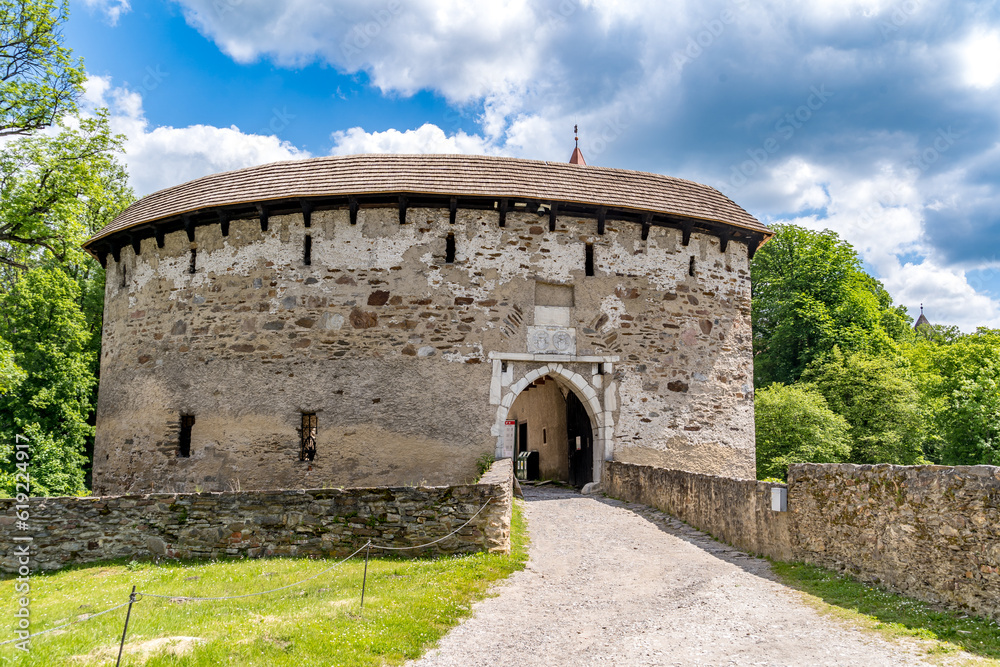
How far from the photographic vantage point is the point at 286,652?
4.87m

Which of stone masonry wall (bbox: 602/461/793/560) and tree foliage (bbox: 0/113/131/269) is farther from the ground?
tree foliage (bbox: 0/113/131/269)

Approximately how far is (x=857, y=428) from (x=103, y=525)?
19.1m

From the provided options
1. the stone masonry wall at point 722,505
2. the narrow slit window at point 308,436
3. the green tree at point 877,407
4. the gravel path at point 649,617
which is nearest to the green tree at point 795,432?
the green tree at point 877,407

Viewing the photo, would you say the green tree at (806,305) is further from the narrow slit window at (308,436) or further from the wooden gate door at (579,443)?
the narrow slit window at (308,436)

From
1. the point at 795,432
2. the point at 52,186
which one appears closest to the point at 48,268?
the point at 52,186

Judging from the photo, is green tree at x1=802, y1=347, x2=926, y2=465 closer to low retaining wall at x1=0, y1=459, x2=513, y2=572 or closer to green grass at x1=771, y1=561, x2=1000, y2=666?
green grass at x1=771, y1=561, x2=1000, y2=666

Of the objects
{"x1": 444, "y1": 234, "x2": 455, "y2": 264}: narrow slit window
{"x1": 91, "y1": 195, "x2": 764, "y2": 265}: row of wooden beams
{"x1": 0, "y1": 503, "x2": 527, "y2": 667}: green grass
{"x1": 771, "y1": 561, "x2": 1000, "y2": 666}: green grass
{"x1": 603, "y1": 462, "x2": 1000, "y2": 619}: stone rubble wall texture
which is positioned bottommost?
{"x1": 0, "y1": 503, "x2": 527, "y2": 667}: green grass

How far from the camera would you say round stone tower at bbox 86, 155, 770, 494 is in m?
13.0

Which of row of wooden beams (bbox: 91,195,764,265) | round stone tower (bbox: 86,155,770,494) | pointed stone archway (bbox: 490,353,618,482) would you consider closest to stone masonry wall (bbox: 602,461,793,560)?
pointed stone archway (bbox: 490,353,618,482)

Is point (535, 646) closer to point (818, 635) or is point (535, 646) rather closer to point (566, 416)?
point (818, 635)

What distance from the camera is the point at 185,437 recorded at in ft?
45.0

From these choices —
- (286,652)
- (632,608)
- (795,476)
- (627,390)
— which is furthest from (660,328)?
(286,652)

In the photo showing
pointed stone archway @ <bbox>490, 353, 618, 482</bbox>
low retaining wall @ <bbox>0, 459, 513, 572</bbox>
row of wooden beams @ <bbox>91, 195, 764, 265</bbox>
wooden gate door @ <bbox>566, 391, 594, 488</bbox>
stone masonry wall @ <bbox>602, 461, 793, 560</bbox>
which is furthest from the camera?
wooden gate door @ <bbox>566, 391, 594, 488</bbox>

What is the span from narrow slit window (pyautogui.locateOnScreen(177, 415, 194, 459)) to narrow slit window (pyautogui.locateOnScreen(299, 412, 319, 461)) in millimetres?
2413
